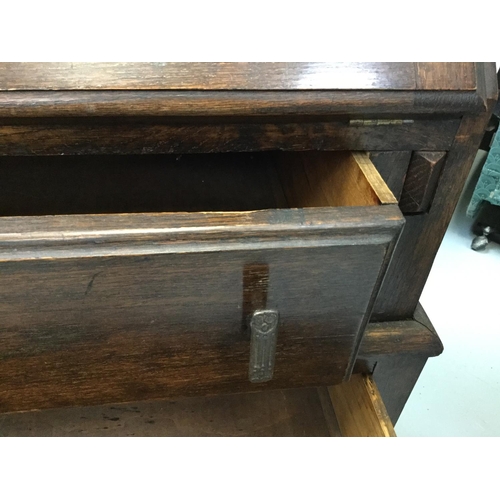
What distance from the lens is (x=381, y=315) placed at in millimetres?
588

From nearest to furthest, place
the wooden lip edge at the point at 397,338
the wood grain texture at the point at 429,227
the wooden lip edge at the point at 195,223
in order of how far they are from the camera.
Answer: the wooden lip edge at the point at 195,223
the wood grain texture at the point at 429,227
the wooden lip edge at the point at 397,338

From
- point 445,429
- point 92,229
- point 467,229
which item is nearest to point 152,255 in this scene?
point 92,229

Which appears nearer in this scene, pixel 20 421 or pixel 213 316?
pixel 213 316

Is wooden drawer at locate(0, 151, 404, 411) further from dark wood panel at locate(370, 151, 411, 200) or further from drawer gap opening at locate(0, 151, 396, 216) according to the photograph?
drawer gap opening at locate(0, 151, 396, 216)

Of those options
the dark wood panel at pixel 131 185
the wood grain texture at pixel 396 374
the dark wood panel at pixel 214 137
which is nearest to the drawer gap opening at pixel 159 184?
the dark wood panel at pixel 131 185

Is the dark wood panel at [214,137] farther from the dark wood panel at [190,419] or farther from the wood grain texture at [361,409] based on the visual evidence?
the dark wood panel at [190,419]

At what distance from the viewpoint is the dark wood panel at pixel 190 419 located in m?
0.67

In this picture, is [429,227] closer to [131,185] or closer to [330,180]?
[330,180]

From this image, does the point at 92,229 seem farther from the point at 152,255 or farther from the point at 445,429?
the point at 445,429

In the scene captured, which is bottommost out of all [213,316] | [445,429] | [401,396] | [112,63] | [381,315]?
[445,429]

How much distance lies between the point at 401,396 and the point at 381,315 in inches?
6.4

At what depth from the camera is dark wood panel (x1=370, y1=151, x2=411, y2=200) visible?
457 millimetres

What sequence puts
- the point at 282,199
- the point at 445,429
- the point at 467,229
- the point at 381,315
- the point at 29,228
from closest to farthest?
1. the point at 29,228
2. the point at 381,315
3. the point at 282,199
4. the point at 445,429
5. the point at 467,229

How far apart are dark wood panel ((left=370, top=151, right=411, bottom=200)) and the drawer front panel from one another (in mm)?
104
